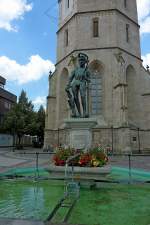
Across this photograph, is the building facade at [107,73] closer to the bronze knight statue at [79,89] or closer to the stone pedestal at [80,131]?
the bronze knight statue at [79,89]

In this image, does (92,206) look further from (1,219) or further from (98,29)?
(98,29)

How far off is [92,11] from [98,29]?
2602mm

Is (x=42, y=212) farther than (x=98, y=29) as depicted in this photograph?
No

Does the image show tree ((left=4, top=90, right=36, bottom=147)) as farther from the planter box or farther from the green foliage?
the planter box

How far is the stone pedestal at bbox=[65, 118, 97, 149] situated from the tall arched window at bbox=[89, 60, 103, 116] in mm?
20352

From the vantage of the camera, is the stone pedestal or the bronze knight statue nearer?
the stone pedestal

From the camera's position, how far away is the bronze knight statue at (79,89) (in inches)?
419

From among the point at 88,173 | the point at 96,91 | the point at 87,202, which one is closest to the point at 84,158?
the point at 88,173

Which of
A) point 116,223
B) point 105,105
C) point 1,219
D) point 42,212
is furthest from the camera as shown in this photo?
point 105,105

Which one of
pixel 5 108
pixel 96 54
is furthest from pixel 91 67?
pixel 5 108

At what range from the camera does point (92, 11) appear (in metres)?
32.8

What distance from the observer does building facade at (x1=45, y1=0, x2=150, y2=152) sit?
96.1ft

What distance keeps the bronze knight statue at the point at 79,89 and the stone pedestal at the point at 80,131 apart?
1.76ft

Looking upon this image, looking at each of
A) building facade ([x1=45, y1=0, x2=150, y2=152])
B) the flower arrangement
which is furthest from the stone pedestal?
building facade ([x1=45, y1=0, x2=150, y2=152])
